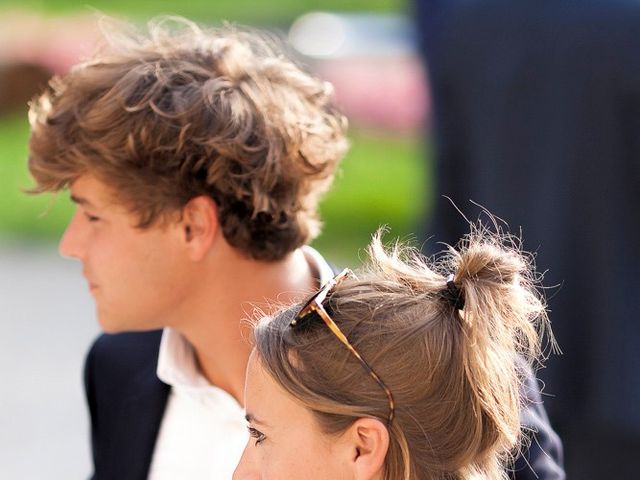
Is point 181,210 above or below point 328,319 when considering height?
below

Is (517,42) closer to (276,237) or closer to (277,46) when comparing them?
(277,46)

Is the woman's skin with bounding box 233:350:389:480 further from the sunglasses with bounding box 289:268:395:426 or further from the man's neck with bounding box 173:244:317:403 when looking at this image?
the man's neck with bounding box 173:244:317:403

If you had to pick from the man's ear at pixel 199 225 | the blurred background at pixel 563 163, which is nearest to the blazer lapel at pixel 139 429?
the man's ear at pixel 199 225

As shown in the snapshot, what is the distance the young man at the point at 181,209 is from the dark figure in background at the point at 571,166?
2.05 ft

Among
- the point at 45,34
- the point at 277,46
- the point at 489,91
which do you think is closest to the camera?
the point at 277,46

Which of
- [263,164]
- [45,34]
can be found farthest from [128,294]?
[45,34]

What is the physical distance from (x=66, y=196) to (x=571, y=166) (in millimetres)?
6354

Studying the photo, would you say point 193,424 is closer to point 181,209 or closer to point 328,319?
point 181,209

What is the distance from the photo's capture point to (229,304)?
2.60 m

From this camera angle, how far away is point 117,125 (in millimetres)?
2523

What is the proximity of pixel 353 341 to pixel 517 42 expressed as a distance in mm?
1346

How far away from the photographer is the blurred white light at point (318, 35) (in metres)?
10.3

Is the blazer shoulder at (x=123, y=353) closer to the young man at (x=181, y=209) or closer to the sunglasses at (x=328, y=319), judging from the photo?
the young man at (x=181, y=209)

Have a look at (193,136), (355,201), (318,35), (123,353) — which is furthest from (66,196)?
(193,136)
